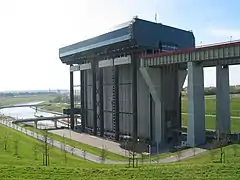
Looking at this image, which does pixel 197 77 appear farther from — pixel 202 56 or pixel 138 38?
pixel 138 38

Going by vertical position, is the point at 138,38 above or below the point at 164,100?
above

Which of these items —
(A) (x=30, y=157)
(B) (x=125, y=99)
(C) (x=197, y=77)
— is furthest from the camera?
(B) (x=125, y=99)

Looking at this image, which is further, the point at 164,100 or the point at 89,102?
the point at 89,102

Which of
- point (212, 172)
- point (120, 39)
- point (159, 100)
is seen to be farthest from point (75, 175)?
point (120, 39)

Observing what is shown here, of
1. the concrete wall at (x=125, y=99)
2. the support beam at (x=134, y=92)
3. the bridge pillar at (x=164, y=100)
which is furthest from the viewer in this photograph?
the concrete wall at (x=125, y=99)

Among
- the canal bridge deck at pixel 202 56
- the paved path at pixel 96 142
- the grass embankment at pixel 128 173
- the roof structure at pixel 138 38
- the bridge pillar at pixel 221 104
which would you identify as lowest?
the paved path at pixel 96 142

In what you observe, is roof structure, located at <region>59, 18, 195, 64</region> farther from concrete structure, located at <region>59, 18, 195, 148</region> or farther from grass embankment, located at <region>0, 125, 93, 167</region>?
grass embankment, located at <region>0, 125, 93, 167</region>

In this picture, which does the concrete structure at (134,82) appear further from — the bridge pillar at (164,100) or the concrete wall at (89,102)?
the concrete wall at (89,102)

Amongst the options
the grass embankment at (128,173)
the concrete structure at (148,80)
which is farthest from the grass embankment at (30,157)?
the concrete structure at (148,80)

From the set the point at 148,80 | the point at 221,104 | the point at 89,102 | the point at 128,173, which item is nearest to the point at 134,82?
the point at 148,80

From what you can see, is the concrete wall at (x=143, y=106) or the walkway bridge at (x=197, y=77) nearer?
the walkway bridge at (x=197, y=77)
